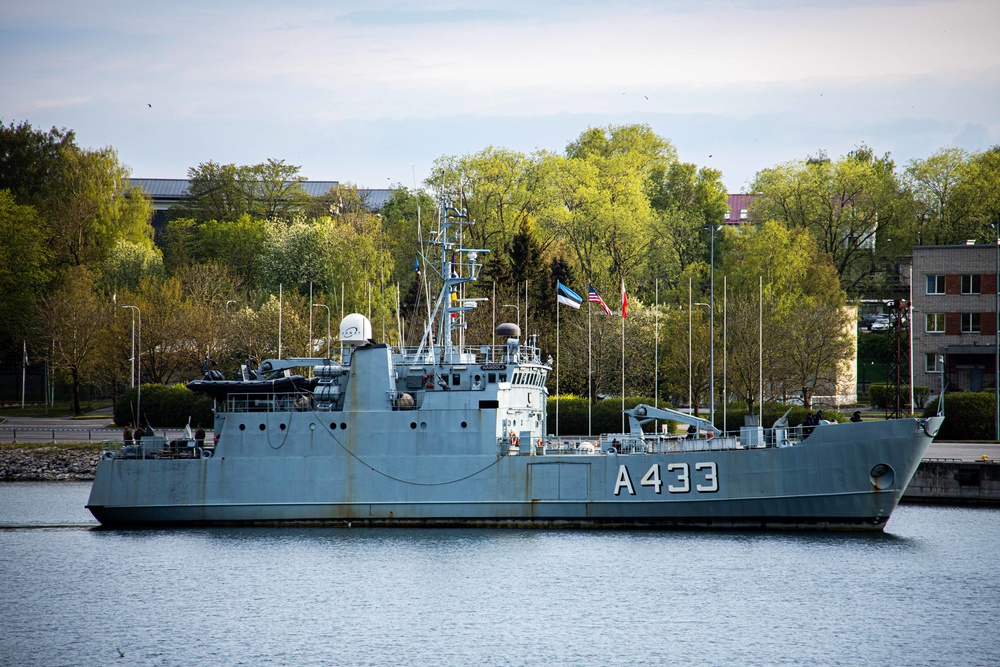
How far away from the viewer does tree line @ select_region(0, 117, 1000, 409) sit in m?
55.7

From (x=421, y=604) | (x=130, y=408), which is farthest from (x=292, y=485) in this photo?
(x=130, y=408)

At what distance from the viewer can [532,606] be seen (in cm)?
2469

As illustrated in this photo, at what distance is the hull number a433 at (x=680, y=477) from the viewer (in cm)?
3055

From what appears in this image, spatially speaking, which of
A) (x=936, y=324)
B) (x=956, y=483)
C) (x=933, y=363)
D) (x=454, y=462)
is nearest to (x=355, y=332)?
(x=454, y=462)

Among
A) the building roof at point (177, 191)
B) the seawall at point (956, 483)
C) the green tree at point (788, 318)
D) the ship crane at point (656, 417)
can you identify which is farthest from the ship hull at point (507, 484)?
the building roof at point (177, 191)

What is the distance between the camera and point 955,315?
5819 centimetres

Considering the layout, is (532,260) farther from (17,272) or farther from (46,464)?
(17,272)

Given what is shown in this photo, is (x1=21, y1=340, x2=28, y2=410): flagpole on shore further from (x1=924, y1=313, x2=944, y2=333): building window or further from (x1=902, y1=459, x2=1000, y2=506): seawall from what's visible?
(x1=924, y1=313, x2=944, y2=333): building window

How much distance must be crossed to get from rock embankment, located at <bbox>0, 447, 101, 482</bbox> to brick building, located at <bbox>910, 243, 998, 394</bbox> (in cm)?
4016

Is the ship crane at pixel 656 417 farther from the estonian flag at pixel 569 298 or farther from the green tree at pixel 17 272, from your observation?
the green tree at pixel 17 272

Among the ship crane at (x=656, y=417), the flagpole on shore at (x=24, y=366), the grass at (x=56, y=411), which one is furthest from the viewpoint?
the flagpole on shore at (x=24, y=366)

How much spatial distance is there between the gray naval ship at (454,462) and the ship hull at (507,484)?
4 centimetres

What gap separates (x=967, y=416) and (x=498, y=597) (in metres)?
27.0

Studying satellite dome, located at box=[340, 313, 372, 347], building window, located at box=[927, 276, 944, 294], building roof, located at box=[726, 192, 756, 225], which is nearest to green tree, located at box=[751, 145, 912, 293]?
building window, located at box=[927, 276, 944, 294]
